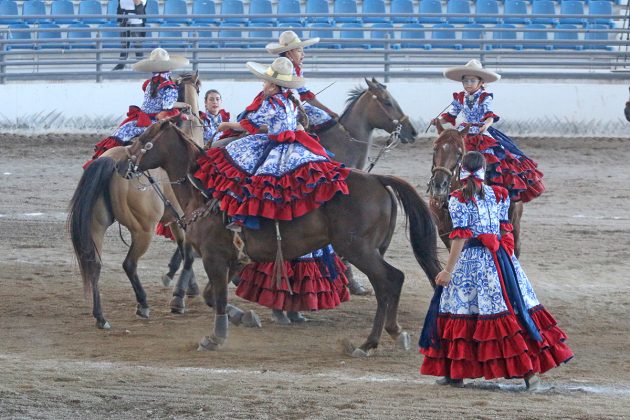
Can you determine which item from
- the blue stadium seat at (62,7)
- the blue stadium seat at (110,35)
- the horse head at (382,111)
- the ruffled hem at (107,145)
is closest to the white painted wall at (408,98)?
the blue stadium seat at (110,35)

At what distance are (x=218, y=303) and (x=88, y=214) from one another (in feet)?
5.29

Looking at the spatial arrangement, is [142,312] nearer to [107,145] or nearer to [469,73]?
[107,145]

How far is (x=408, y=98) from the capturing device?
21.6 m

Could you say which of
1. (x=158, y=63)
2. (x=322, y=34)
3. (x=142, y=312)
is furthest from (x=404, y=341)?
(x=322, y=34)

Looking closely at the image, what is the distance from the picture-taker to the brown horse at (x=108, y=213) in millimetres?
10023

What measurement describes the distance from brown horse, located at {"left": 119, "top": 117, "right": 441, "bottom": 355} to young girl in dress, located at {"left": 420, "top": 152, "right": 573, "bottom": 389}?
1.24 m

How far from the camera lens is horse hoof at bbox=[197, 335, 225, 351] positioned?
9.21 metres

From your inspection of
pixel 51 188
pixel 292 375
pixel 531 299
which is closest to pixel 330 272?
pixel 292 375

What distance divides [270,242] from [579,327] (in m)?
3.12

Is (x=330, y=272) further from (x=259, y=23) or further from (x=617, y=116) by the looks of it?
(x=259, y=23)

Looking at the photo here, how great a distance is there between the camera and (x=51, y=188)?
17844mm

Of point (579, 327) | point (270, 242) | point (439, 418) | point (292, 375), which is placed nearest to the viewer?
point (439, 418)

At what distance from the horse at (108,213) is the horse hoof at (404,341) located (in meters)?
2.38

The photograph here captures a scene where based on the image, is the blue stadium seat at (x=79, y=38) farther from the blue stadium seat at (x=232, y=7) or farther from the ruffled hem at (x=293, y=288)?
the ruffled hem at (x=293, y=288)
